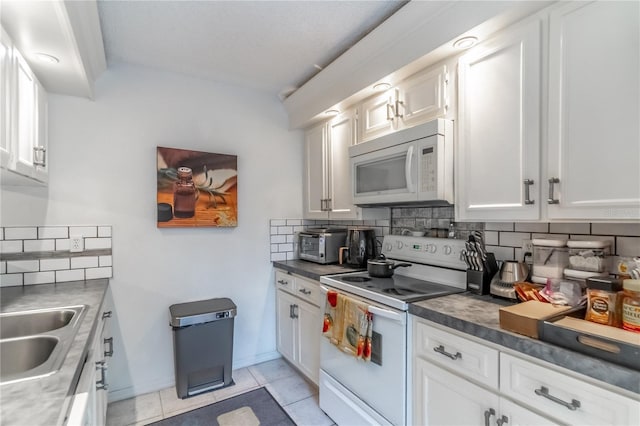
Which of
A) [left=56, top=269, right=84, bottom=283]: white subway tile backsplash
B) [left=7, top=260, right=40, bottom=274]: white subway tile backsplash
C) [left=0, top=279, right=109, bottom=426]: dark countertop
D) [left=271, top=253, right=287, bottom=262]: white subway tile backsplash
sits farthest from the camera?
[left=271, top=253, right=287, bottom=262]: white subway tile backsplash

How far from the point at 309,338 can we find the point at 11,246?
2.03 m

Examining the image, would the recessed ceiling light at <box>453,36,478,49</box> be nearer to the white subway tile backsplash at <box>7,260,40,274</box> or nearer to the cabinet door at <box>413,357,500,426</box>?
the cabinet door at <box>413,357,500,426</box>

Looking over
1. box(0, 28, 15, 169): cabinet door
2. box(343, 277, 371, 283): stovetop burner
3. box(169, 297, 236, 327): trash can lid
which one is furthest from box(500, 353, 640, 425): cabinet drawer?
box(0, 28, 15, 169): cabinet door

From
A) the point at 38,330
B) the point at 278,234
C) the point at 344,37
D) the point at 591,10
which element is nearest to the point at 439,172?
the point at 591,10

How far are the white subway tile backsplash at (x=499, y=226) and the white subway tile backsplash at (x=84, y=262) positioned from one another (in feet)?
8.45

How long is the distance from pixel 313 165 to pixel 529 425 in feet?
7.68

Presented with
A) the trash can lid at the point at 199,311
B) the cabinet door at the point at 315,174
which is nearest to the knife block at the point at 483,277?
the cabinet door at the point at 315,174

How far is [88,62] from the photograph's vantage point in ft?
6.25

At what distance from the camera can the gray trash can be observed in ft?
7.53

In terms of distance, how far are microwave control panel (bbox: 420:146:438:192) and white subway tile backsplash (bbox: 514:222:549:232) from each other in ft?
1.58

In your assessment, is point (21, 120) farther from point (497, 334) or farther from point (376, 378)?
point (497, 334)

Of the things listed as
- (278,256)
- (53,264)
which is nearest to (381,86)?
(278,256)

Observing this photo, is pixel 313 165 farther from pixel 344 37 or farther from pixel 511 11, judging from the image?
pixel 511 11

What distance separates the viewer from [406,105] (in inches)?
77.5
